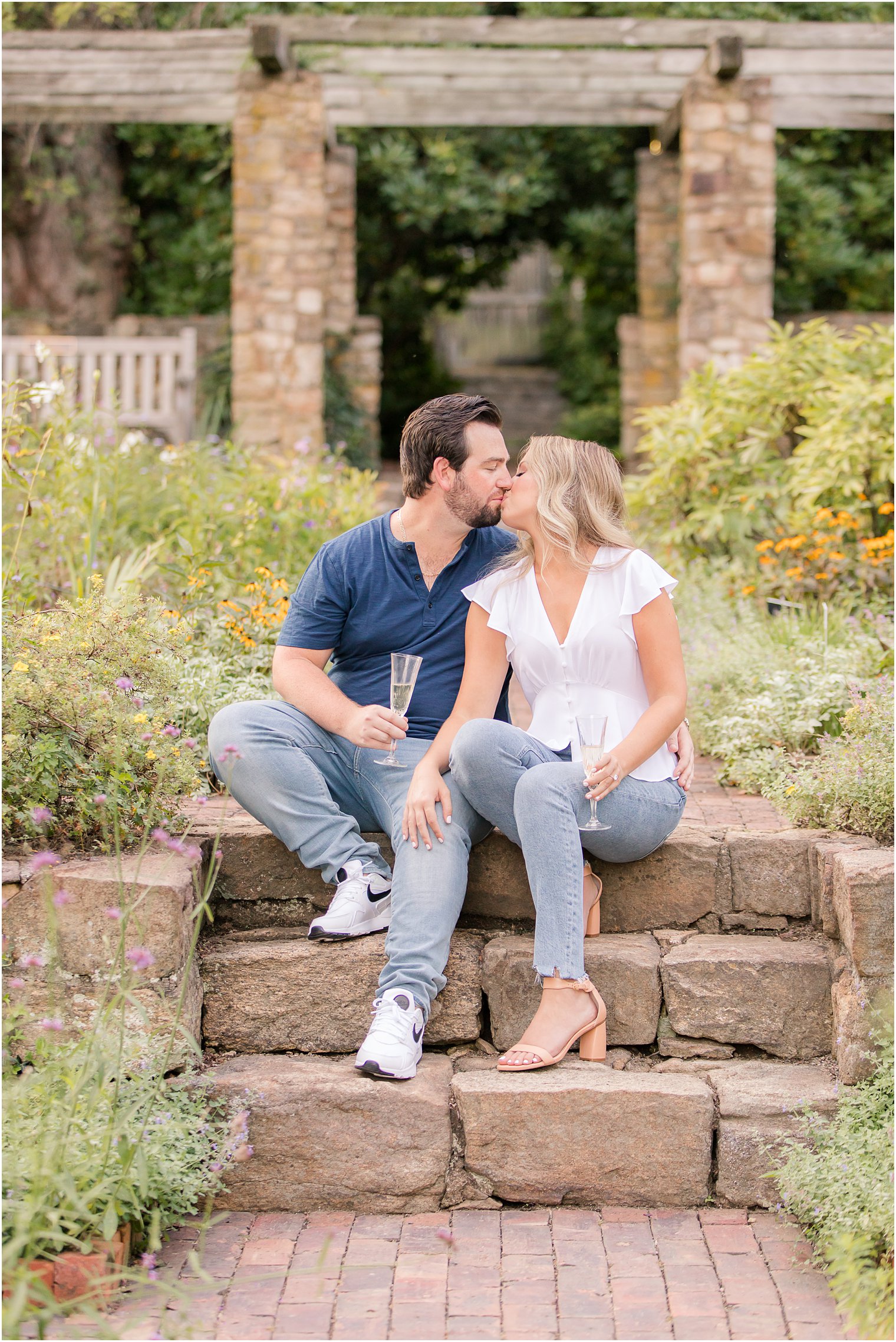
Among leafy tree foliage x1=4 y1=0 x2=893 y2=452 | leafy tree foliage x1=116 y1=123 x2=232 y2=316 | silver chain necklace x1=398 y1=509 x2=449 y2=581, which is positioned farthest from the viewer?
leafy tree foliage x1=116 y1=123 x2=232 y2=316

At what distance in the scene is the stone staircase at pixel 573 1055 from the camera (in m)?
2.49

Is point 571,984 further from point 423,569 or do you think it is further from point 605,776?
point 423,569

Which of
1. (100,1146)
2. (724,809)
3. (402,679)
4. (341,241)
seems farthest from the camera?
(341,241)

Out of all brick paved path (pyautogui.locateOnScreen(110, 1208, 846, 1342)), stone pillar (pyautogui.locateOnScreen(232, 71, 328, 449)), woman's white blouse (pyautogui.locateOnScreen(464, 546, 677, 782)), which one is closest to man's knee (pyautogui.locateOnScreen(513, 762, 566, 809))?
woman's white blouse (pyautogui.locateOnScreen(464, 546, 677, 782))

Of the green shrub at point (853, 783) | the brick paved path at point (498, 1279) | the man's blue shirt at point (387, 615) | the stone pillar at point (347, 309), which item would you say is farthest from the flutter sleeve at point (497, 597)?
the stone pillar at point (347, 309)

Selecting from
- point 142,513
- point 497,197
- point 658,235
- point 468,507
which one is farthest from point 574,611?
point 497,197

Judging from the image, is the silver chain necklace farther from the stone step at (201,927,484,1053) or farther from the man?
the stone step at (201,927,484,1053)

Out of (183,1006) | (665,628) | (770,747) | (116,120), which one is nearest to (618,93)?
(116,120)

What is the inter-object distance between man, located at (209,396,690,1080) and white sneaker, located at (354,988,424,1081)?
57 millimetres

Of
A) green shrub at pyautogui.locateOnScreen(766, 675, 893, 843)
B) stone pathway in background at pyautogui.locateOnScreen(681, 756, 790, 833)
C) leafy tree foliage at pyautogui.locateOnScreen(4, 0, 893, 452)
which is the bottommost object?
stone pathway in background at pyautogui.locateOnScreen(681, 756, 790, 833)

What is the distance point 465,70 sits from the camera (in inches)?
332

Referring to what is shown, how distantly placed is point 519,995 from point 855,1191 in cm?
80

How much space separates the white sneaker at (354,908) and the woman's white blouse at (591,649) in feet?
1.59

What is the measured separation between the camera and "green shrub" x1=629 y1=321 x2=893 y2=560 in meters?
5.22
